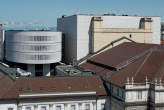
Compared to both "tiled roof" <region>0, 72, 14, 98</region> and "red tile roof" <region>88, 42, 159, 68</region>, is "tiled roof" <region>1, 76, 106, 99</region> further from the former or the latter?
"red tile roof" <region>88, 42, 159, 68</region>

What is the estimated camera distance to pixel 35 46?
319 feet

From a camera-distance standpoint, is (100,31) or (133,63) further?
(100,31)

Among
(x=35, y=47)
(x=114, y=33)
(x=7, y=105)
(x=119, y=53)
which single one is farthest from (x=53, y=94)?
(x=114, y=33)

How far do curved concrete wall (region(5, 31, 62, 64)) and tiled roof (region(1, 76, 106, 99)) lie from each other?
2944cm

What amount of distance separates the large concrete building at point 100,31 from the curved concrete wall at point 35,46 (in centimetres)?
653

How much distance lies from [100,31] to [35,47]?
1997 centimetres

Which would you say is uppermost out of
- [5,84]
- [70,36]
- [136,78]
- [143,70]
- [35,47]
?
[70,36]

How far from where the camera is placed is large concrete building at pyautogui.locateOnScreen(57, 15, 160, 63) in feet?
329

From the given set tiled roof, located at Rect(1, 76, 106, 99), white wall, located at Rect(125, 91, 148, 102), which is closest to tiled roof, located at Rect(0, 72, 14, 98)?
tiled roof, located at Rect(1, 76, 106, 99)

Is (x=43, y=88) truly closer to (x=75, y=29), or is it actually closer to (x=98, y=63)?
(x=98, y=63)

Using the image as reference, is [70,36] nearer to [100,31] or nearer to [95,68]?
[100,31]

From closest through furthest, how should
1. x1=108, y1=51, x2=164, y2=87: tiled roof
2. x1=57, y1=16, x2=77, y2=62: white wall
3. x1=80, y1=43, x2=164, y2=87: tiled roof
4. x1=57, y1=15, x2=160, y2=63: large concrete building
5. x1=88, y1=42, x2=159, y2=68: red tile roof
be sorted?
1. x1=108, y1=51, x2=164, y2=87: tiled roof
2. x1=80, y1=43, x2=164, y2=87: tiled roof
3. x1=88, y1=42, x2=159, y2=68: red tile roof
4. x1=57, y1=15, x2=160, y2=63: large concrete building
5. x1=57, y1=16, x2=77, y2=62: white wall

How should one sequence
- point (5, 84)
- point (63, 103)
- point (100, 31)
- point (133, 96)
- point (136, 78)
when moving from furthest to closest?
point (100, 31) → point (5, 84) → point (63, 103) → point (136, 78) → point (133, 96)

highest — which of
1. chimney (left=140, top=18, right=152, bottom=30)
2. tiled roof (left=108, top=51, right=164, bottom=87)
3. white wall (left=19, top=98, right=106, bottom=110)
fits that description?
chimney (left=140, top=18, right=152, bottom=30)
